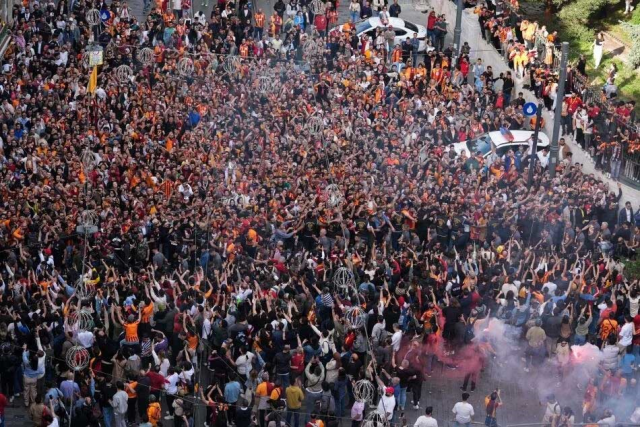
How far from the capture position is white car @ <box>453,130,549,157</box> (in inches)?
1336

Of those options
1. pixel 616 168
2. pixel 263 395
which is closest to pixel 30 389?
pixel 263 395

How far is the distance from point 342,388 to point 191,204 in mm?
8001

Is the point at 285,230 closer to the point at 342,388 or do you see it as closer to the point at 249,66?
the point at 342,388

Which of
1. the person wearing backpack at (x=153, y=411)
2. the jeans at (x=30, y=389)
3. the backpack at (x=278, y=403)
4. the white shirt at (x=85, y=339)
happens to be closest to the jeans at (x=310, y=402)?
the backpack at (x=278, y=403)

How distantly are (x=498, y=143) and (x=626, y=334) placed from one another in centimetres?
939

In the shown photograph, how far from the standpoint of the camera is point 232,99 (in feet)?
118

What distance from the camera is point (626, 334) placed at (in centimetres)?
2553

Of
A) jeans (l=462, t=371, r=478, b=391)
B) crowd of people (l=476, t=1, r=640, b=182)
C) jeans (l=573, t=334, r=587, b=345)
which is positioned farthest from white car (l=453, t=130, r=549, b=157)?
jeans (l=462, t=371, r=478, b=391)

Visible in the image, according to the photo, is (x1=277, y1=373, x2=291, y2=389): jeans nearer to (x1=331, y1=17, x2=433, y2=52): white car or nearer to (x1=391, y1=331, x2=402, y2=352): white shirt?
(x1=391, y1=331, x2=402, y2=352): white shirt

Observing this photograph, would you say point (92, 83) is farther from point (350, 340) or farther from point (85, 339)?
point (350, 340)

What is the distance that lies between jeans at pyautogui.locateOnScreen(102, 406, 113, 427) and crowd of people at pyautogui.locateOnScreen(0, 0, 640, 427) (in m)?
0.04

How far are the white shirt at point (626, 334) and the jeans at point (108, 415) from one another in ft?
29.7

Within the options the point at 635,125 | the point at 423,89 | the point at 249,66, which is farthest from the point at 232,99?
the point at 635,125

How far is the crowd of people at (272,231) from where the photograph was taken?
80.2ft
